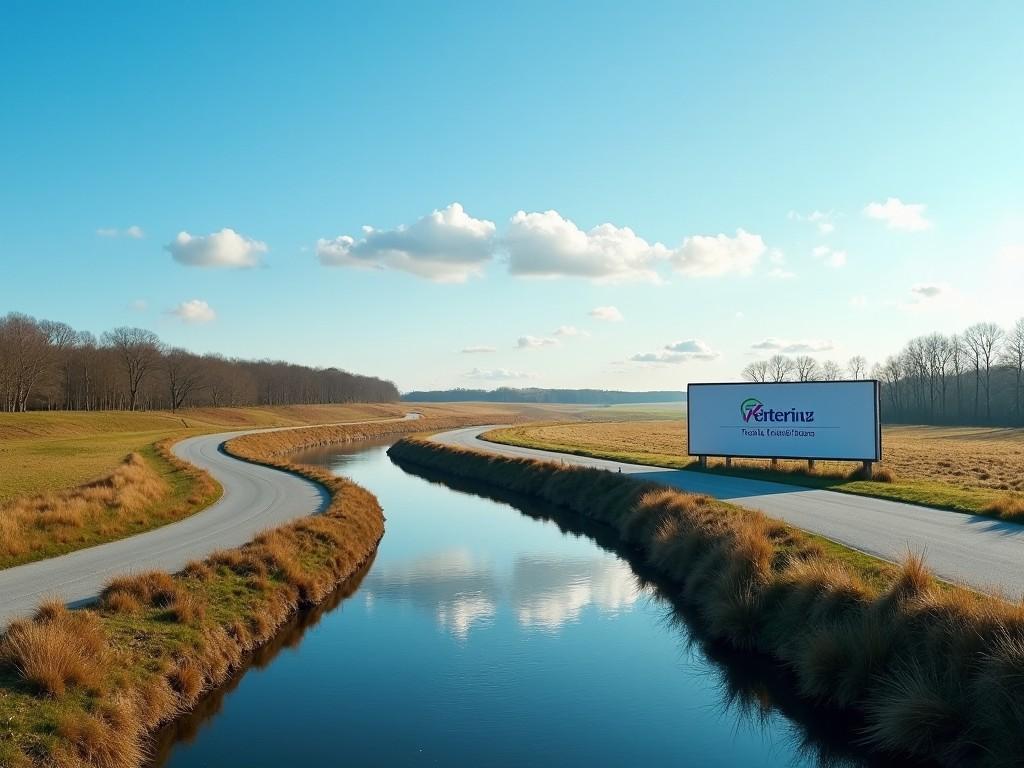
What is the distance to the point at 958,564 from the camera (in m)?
13.9

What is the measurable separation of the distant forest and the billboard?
82258mm

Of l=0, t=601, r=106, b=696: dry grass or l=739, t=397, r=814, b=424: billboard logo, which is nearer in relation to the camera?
l=0, t=601, r=106, b=696: dry grass

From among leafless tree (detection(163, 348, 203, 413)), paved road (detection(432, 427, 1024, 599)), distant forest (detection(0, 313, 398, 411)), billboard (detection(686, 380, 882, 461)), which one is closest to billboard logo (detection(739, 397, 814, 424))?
billboard (detection(686, 380, 882, 461))

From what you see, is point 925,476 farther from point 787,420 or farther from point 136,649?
point 136,649

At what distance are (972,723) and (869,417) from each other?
2465 cm

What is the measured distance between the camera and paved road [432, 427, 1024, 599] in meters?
13.4

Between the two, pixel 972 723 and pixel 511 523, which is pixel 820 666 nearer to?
pixel 972 723

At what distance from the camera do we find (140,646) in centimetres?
1130

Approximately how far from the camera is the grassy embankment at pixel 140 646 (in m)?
8.60

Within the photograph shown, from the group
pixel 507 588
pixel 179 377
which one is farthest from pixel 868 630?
pixel 179 377

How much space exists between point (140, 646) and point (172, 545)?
7633 millimetres

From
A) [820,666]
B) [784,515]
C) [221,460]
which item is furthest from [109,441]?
[820,666]

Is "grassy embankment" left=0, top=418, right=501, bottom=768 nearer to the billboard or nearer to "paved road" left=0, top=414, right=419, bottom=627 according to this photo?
"paved road" left=0, top=414, right=419, bottom=627

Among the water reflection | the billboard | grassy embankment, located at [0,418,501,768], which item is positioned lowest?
the water reflection
